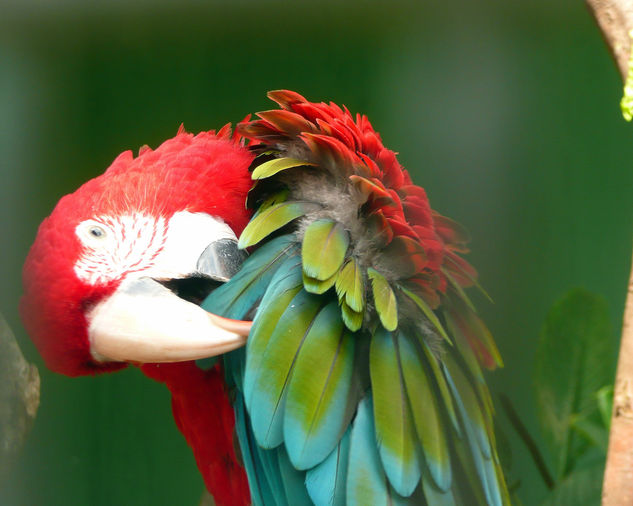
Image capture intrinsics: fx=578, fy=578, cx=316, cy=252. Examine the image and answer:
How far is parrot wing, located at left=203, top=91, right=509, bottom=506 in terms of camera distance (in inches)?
18.4

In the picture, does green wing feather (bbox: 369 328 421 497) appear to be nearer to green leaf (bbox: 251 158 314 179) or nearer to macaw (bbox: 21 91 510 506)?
macaw (bbox: 21 91 510 506)

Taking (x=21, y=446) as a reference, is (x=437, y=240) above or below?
above

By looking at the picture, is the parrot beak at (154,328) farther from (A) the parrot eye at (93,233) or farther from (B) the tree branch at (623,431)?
(B) the tree branch at (623,431)

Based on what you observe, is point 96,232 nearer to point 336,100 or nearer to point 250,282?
point 250,282

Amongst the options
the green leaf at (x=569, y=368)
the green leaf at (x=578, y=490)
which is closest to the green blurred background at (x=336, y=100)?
the green leaf at (x=569, y=368)

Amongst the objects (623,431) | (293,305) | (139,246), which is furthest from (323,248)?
(623,431)

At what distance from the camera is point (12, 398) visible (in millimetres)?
467

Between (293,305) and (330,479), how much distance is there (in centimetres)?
14

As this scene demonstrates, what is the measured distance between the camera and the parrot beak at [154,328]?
1.43 ft

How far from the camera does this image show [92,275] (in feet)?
1.53

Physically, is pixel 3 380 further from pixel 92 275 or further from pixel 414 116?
pixel 414 116

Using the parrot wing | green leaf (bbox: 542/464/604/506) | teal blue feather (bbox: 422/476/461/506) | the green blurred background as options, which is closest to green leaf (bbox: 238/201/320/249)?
the parrot wing

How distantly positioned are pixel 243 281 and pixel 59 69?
225 mm

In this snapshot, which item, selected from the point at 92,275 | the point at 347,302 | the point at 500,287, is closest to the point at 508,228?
the point at 500,287
